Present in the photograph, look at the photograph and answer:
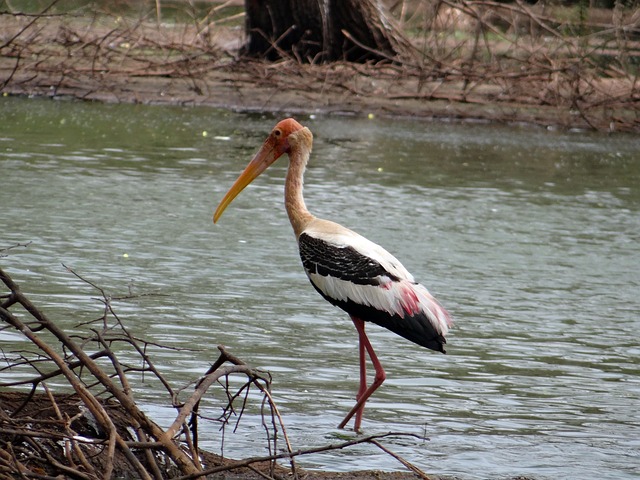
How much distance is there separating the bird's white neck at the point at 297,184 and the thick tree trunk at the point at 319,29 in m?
13.3

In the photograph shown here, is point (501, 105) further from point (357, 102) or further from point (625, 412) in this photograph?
point (625, 412)

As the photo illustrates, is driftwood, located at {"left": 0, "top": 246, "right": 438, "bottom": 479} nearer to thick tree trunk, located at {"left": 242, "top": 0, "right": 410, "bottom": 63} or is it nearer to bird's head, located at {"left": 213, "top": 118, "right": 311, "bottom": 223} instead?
bird's head, located at {"left": 213, "top": 118, "right": 311, "bottom": 223}

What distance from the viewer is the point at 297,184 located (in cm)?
700

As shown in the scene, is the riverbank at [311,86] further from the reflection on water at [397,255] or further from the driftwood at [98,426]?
Answer: the driftwood at [98,426]

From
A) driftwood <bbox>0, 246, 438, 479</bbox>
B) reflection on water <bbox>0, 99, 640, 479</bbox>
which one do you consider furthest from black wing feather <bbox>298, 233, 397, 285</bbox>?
driftwood <bbox>0, 246, 438, 479</bbox>

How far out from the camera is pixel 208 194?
39.4 feet

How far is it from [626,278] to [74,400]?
228 inches

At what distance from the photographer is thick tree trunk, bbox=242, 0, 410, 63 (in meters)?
20.5

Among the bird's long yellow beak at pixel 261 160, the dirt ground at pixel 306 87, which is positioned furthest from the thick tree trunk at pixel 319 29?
the bird's long yellow beak at pixel 261 160

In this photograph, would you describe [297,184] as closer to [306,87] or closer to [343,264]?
[343,264]

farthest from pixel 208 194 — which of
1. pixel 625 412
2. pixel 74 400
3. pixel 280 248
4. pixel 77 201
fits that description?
pixel 74 400

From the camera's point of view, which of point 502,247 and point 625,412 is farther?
point 502,247

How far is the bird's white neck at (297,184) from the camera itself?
6887mm

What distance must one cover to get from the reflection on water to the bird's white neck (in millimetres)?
748
